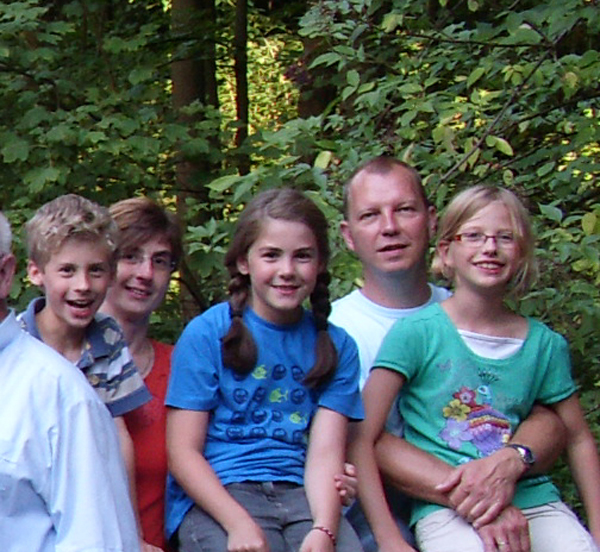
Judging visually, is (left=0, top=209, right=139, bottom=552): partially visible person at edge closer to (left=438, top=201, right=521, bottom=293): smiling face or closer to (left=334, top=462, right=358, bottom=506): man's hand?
(left=334, top=462, right=358, bottom=506): man's hand

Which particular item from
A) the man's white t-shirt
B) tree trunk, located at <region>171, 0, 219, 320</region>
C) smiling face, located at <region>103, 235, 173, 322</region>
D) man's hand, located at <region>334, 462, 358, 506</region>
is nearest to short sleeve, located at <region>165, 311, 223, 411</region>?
smiling face, located at <region>103, 235, 173, 322</region>

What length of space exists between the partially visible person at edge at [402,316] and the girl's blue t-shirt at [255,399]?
24cm

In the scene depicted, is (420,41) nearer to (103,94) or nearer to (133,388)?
(103,94)

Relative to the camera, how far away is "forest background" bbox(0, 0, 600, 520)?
4.78 meters

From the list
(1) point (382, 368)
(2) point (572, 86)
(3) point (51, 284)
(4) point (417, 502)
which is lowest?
(4) point (417, 502)

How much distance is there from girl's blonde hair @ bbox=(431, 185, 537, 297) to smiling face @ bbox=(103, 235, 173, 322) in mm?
835

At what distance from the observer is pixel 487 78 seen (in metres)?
5.18

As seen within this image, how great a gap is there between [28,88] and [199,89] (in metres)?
2.62

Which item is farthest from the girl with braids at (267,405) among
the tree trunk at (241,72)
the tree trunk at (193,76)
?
the tree trunk at (241,72)

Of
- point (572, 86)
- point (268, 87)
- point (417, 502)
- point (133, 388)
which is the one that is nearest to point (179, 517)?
point (133, 388)

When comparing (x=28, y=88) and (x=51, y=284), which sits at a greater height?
(x=28, y=88)

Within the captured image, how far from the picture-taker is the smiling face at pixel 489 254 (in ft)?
11.2

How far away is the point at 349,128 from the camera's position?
18.6 ft

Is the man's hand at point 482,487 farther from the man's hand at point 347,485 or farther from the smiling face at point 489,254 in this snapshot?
the smiling face at point 489,254
